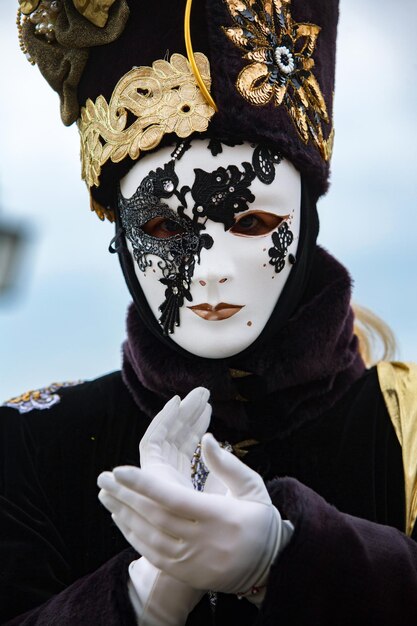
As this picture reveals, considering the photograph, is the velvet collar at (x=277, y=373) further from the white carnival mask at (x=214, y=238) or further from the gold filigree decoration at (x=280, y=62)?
the gold filigree decoration at (x=280, y=62)

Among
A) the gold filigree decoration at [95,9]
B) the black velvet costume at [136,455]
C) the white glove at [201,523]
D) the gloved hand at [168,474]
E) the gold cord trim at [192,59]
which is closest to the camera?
the white glove at [201,523]

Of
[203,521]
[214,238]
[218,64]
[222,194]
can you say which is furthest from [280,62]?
[203,521]

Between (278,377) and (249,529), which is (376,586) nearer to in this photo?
(249,529)

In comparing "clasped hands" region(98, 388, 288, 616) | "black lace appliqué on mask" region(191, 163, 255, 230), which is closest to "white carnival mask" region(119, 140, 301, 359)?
"black lace appliqué on mask" region(191, 163, 255, 230)

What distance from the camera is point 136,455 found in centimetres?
291

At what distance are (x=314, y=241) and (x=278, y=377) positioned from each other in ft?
1.35

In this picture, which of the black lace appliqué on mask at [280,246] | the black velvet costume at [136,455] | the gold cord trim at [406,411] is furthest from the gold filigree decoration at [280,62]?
the gold cord trim at [406,411]

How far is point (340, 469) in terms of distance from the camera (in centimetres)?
281

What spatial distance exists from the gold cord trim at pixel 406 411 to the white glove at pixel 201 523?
609 millimetres

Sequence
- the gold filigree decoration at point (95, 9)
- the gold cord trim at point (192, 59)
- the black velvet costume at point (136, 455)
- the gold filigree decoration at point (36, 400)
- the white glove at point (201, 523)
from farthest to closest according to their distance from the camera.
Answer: the gold filigree decoration at point (36, 400) → the gold filigree decoration at point (95, 9) → the gold cord trim at point (192, 59) → the black velvet costume at point (136, 455) → the white glove at point (201, 523)

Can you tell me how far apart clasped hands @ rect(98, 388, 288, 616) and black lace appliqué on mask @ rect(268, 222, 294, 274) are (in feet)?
2.21

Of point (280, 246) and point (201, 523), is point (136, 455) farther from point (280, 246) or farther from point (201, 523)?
point (201, 523)

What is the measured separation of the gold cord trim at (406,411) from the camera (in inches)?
107

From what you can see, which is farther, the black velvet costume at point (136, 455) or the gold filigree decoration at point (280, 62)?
the gold filigree decoration at point (280, 62)
